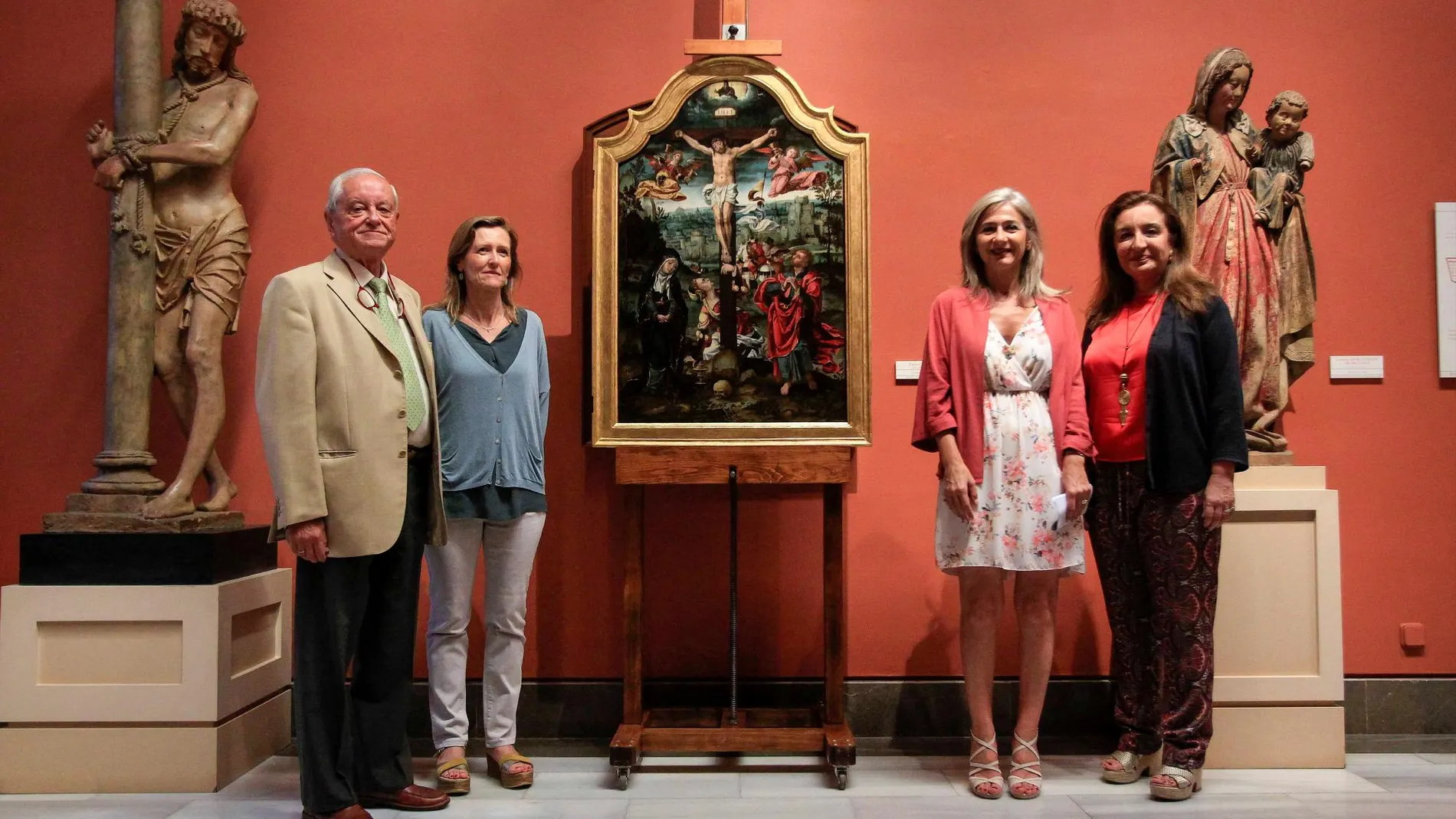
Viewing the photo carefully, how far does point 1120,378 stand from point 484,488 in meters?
1.98

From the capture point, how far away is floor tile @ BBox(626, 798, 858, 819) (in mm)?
2920

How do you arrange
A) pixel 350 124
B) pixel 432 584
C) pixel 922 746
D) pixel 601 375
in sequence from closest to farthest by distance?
pixel 432 584 < pixel 601 375 < pixel 922 746 < pixel 350 124

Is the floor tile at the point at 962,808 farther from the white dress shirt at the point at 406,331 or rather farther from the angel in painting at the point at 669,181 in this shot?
the angel in painting at the point at 669,181

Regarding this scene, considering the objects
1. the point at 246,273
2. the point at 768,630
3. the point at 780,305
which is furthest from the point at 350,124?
the point at 768,630

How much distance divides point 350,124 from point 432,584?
1926mm

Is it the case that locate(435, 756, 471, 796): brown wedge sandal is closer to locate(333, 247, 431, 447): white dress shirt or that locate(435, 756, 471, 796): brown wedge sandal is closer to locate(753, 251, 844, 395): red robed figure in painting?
locate(333, 247, 431, 447): white dress shirt

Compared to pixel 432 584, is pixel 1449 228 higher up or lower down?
higher up

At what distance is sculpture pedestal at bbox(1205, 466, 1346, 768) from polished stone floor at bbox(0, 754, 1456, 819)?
108mm

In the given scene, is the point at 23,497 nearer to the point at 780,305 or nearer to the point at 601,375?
the point at 601,375

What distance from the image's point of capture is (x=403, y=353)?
2.84 metres

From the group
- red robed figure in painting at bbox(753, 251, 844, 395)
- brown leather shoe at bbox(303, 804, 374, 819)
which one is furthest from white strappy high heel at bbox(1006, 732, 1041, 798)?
brown leather shoe at bbox(303, 804, 374, 819)

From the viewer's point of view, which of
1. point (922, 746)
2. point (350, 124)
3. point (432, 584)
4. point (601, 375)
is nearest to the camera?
point (432, 584)

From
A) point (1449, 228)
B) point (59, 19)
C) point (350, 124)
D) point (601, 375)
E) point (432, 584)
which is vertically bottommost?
point (432, 584)

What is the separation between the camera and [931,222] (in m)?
3.99
